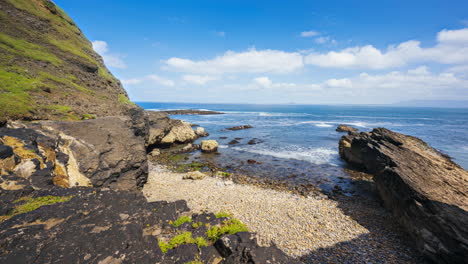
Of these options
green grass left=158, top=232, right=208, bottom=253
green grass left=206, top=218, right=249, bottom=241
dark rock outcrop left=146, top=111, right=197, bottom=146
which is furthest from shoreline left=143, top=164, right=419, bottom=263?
dark rock outcrop left=146, top=111, right=197, bottom=146

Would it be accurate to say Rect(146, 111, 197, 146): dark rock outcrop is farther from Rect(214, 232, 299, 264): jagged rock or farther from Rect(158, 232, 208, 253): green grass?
Rect(214, 232, 299, 264): jagged rock

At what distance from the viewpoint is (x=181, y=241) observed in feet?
21.1

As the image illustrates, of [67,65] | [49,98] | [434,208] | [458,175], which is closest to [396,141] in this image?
[458,175]

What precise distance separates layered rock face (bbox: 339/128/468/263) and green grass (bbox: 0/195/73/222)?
1824 cm

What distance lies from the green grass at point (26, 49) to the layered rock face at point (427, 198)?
46.6m

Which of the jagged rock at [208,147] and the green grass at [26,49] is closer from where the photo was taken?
the green grass at [26,49]

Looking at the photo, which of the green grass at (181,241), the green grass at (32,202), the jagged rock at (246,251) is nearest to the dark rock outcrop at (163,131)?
the green grass at (32,202)

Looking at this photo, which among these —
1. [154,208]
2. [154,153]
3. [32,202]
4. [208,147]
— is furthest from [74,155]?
[208,147]

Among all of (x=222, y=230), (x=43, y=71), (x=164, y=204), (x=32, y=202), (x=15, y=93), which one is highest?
(x=43, y=71)

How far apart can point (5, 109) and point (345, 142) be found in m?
42.7

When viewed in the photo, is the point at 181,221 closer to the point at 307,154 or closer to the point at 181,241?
the point at 181,241

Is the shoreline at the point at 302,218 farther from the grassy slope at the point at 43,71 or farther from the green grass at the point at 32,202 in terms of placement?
the grassy slope at the point at 43,71

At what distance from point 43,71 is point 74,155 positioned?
79.8 feet

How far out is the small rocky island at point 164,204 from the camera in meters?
5.87
